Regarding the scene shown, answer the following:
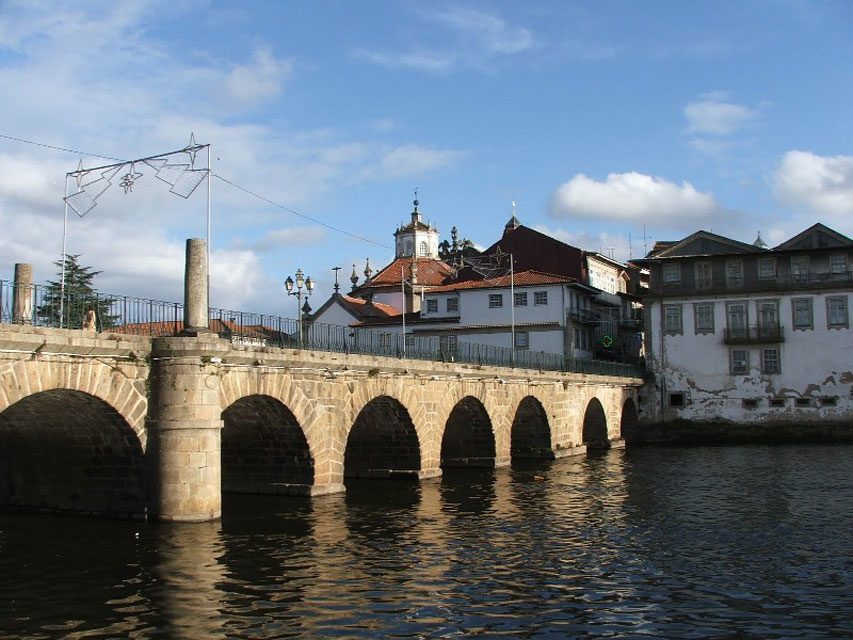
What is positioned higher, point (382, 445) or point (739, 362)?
point (739, 362)

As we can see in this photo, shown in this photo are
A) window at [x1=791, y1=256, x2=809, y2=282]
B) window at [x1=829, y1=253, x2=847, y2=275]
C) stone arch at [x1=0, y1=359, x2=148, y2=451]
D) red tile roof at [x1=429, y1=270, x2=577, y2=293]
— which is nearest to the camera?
stone arch at [x1=0, y1=359, x2=148, y2=451]

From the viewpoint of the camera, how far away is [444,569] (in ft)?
57.2

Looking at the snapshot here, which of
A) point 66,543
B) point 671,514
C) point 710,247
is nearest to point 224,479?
point 66,543

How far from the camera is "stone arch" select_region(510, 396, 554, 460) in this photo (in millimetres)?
42844

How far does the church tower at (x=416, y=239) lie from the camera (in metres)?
104

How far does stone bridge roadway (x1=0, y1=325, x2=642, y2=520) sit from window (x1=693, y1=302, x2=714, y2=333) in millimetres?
33093

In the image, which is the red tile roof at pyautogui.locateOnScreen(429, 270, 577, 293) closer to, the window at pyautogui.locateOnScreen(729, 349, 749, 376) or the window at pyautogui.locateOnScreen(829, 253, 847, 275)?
the window at pyautogui.locateOnScreen(729, 349, 749, 376)

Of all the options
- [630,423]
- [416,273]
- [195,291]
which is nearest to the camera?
[195,291]

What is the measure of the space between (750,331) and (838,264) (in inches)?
274

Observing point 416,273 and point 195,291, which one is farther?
point 416,273

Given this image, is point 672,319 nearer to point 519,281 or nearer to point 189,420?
point 519,281

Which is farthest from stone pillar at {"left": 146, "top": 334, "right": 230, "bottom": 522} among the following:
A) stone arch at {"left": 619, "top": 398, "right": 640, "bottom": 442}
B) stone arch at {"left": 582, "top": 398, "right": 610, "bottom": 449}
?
stone arch at {"left": 619, "top": 398, "right": 640, "bottom": 442}

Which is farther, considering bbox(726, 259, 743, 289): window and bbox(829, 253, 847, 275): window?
bbox(726, 259, 743, 289): window

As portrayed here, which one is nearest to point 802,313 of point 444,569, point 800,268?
point 800,268
